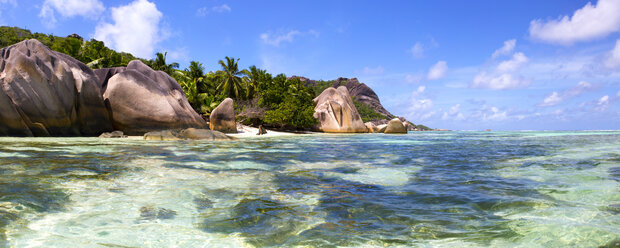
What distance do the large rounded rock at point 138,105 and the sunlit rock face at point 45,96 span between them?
2.08ft

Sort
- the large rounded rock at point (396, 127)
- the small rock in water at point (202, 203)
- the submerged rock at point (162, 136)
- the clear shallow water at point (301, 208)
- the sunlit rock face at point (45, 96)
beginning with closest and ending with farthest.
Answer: the clear shallow water at point (301, 208) → the small rock in water at point (202, 203) → the sunlit rock face at point (45, 96) → the submerged rock at point (162, 136) → the large rounded rock at point (396, 127)

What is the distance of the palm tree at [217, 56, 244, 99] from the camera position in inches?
1489

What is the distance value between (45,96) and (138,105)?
3.75 meters

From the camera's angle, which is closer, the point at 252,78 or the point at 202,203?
the point at 202,203

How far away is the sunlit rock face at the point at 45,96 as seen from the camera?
13.4m

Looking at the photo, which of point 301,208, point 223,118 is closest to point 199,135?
point 223,118

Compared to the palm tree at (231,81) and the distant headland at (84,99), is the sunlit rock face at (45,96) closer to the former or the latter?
the distant headland at (84,99)

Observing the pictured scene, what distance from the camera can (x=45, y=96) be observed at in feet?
46.8

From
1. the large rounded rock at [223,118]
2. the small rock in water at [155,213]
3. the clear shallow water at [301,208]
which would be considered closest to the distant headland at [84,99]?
the large rounded rock at [223,118]

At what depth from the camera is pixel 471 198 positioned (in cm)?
369

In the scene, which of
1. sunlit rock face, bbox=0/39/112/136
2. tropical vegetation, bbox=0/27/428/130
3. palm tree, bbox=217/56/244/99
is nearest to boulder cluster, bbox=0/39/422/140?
sunlit rock face, bbox=0/39/112/136

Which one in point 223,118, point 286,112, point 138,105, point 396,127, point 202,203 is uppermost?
point 286,112

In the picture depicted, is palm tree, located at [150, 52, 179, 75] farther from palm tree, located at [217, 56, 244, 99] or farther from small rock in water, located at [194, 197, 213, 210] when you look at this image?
small rock in water, located at [194, 197, 213, 210]

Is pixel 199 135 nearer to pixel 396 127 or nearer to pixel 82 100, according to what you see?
pixel 82 100
